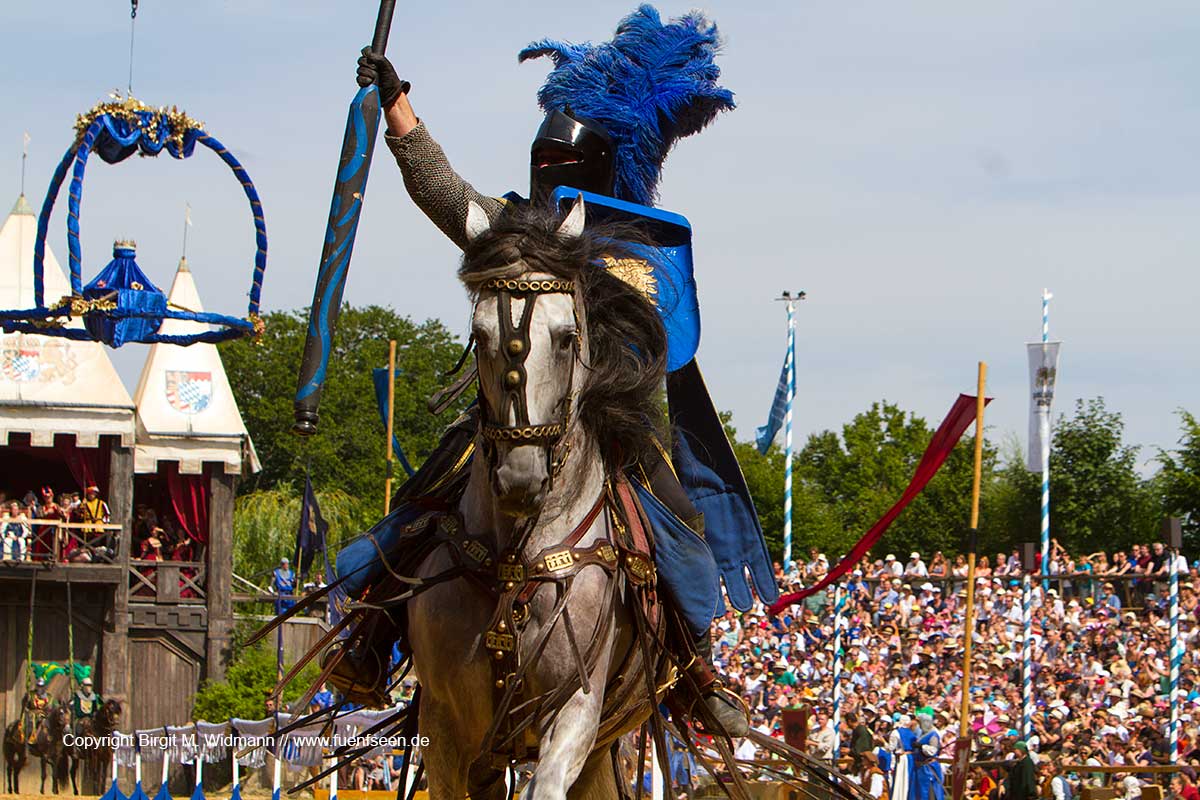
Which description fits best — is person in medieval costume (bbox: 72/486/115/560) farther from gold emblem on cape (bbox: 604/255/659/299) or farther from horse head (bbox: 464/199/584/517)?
horse head (bbox: 464/199/584/517)

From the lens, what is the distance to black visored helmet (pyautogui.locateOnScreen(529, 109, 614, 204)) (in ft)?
24.0

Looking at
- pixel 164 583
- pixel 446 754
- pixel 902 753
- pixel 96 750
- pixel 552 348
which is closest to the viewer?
pixel 552 348

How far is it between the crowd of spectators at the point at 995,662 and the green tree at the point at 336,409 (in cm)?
3543

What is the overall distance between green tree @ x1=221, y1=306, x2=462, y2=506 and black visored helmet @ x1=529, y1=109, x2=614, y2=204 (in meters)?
52.0

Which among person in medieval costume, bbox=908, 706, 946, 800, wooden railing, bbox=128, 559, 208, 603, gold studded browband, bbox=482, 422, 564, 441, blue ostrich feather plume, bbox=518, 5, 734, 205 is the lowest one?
person in medieval costume, bbox=908, 706, 946, 800

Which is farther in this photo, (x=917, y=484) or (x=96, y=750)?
(x=96, y=750)

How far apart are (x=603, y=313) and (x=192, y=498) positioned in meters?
28.2

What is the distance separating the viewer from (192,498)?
33.2 meters

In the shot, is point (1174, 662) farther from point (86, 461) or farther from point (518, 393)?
point (86, 461)

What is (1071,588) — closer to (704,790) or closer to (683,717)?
(704,790)

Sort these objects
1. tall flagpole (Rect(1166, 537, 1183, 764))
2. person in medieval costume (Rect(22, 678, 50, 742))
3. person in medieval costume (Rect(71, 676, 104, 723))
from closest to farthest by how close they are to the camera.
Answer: tall flagpole (Rect(1166, 537, 1183, 764)) → person in medieval costume (Rect(22, 678, 50, 742)) → person in medieval costume (Rect(71, 676, 104, 723))

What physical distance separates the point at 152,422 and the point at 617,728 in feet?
89.7

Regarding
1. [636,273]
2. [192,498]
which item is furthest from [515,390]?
[192,498]

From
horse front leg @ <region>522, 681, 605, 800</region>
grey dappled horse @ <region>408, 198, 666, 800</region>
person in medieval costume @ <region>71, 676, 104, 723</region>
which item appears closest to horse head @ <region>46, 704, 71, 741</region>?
person in medieval costume @ <region>71, 676, 104, 723</region>
